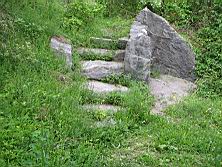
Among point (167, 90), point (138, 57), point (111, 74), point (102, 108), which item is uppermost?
point (138, 57)

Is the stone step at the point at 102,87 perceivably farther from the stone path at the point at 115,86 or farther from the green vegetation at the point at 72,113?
the green vegetation at the point at 72,113

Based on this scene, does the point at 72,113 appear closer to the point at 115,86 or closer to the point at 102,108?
the point at 102,108

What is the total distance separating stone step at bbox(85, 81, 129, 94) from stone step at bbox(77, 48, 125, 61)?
0.94 metres

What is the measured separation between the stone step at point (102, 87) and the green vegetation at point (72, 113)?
162 mm

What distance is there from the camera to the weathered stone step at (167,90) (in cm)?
827

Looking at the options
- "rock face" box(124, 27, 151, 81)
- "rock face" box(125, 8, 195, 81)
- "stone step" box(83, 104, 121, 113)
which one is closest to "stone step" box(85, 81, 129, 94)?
"stone step" box(83, 104, 121, 113)

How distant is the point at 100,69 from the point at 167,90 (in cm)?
126

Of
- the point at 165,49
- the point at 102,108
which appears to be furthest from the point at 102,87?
the point at 165,49

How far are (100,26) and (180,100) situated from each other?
9.83 ft

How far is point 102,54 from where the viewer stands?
30.7ft

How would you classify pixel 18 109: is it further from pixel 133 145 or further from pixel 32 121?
pixel 133 145

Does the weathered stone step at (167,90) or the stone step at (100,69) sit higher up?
the stone step at (100,69)

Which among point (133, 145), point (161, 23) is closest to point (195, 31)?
point (161, 23)

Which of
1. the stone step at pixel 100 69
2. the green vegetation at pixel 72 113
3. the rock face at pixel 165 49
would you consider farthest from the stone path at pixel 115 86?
the rock face at pixel 165 49
